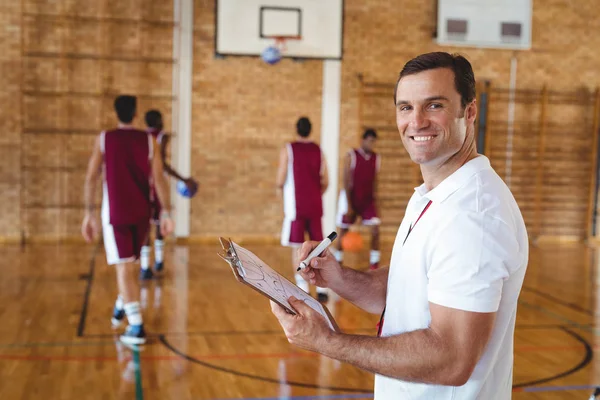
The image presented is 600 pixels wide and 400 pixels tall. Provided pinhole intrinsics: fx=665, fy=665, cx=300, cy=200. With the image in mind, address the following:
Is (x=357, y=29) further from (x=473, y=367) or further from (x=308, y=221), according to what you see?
(x=473, y=367)

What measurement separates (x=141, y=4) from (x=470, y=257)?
32.4ft

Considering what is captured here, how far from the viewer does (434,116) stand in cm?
148

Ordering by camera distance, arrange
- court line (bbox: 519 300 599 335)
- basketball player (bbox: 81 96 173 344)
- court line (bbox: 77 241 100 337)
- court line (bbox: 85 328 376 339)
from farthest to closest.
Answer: court line (bbox: 519 300 599 335) < court line (bbox: 77 241 100 337) < court line (bbox: 85 328 376 339) < basketball player (bbox: 81 96 173 344)

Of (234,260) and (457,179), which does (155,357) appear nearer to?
(234,260)

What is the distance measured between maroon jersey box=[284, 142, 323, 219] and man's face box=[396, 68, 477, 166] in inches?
194

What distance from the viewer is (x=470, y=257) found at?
1.30 meters

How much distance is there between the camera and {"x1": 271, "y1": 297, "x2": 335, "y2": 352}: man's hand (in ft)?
4.69

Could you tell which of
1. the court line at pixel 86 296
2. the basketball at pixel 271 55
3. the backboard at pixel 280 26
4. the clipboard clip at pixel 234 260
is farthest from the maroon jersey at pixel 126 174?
the backboard at pixel 280 26

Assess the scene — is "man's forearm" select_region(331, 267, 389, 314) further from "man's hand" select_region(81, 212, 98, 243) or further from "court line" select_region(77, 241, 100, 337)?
"court line" select_region(77, 241, 100, 337)

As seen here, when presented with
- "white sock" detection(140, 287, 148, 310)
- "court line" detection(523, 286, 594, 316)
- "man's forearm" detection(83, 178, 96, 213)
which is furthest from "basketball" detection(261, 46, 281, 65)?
"man's forearm" detection(83, 178, 96, 213)

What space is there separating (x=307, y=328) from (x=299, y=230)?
507 cm

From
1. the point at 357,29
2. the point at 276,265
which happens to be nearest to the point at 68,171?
the point at 276,265

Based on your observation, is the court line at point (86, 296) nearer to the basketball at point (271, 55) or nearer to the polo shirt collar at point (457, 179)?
the basketball at point (271, 55)

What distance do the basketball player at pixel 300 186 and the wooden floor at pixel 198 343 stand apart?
2.63 feet
